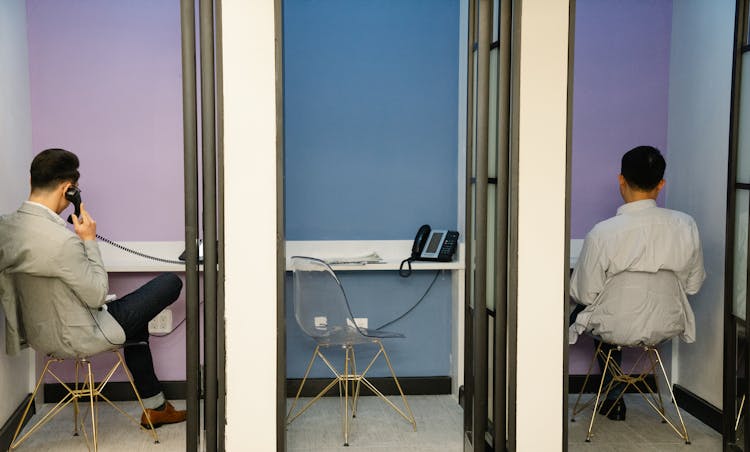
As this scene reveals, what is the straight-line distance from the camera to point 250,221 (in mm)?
3164

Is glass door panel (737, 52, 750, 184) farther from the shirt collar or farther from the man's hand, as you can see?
the man's hand

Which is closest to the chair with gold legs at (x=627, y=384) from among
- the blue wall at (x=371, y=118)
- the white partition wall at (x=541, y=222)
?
the white partition wall at (x=541, y=222)

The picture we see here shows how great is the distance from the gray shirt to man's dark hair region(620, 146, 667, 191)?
9 cm

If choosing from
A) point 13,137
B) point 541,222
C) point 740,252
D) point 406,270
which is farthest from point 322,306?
point 740,252

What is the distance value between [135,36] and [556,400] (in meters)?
2.92

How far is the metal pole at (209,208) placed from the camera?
3107 millimetres

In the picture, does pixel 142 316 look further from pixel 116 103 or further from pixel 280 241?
pixel 116 103

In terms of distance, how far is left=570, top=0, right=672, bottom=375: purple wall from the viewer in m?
4.70

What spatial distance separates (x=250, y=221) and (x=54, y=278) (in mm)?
953

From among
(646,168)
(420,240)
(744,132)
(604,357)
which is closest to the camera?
(744,132)

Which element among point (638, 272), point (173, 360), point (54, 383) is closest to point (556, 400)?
point (638, 272)

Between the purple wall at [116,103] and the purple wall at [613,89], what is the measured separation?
2257 millimetres

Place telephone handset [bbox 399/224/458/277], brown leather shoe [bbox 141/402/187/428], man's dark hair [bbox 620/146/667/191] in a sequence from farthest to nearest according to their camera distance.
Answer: telephone handset [bbox 399/224/458/277] < brown leather shoe [bbox 141/402/187/428] < man's dark hair [bbox 620/146/667/191]

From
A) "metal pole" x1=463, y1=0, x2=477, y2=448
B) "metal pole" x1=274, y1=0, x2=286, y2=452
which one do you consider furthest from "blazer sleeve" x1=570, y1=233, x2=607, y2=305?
"metal pole" x1=274, y1=0, x2=286, y2=452
